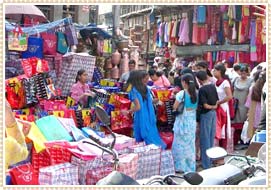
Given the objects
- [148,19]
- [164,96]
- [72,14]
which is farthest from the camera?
[148,19]

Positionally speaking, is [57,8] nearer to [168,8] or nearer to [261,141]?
[168,8]

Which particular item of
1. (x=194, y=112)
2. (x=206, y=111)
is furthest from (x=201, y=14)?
(x=194, y=112)

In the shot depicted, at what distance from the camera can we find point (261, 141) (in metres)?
3.80

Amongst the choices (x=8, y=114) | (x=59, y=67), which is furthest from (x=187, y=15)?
(x=8, y=114)

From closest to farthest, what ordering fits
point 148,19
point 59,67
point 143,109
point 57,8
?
point 143,109 < point 59,67 < point 57,8 < point 148,19

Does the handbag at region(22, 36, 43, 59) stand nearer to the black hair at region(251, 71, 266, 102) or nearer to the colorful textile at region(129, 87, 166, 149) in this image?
the colorful textile at region(129, 87, 166, 149)

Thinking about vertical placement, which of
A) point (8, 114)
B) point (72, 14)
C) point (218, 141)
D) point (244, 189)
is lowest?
point (218, 141)

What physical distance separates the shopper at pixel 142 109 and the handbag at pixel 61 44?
2.34m

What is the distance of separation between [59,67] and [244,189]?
5.29m

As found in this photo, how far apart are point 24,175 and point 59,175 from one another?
274 millimetres

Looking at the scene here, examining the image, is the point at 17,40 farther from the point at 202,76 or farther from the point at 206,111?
the point at 206,111

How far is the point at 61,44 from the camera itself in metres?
7.68

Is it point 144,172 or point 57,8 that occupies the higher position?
point 57,8

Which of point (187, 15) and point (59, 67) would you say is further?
point (187, 15)
